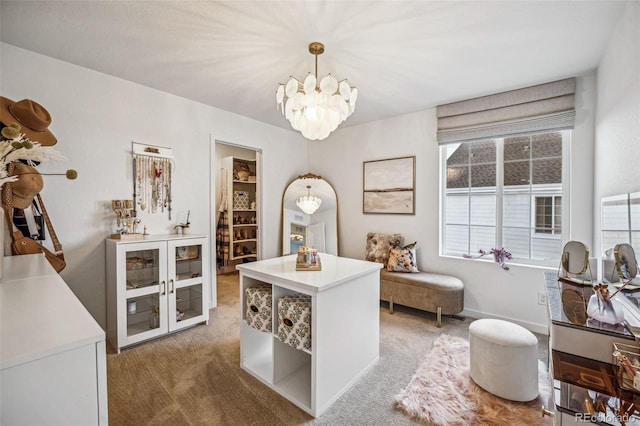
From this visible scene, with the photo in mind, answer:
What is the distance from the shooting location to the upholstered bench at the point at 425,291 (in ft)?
A: 9.55

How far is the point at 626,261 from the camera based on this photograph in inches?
55.1

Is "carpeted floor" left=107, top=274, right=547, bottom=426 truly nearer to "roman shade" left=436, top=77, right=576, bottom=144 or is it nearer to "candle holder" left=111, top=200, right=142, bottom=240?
"candle holder" left=111, top=200, right=142, bottom=240

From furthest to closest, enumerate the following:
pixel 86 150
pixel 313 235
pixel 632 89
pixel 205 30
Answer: pixel 313 235
pixel 86 150
pixel 205 30
pixel 632 89

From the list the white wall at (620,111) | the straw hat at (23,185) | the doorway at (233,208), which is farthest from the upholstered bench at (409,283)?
the straw hat at (23,185)

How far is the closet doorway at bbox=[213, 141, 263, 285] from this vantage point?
Result: 495 cm

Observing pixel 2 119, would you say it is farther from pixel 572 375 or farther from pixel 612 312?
pixel 612 312

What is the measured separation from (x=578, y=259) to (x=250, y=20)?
275 centimetres

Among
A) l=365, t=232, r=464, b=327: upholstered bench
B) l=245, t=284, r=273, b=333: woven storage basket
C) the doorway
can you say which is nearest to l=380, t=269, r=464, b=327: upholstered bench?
l=365, t=232, r=464, b=327: upholstered bench

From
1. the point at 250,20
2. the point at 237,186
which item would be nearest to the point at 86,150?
the point at 250,20

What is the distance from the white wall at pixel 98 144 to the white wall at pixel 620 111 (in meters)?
3.64

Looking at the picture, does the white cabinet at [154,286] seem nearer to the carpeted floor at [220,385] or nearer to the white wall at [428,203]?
the carpeted floor at [220,385]

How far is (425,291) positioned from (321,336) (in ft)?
5.92

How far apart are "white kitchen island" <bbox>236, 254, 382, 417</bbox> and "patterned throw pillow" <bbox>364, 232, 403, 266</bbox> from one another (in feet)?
4.94

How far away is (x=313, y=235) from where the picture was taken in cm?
429
